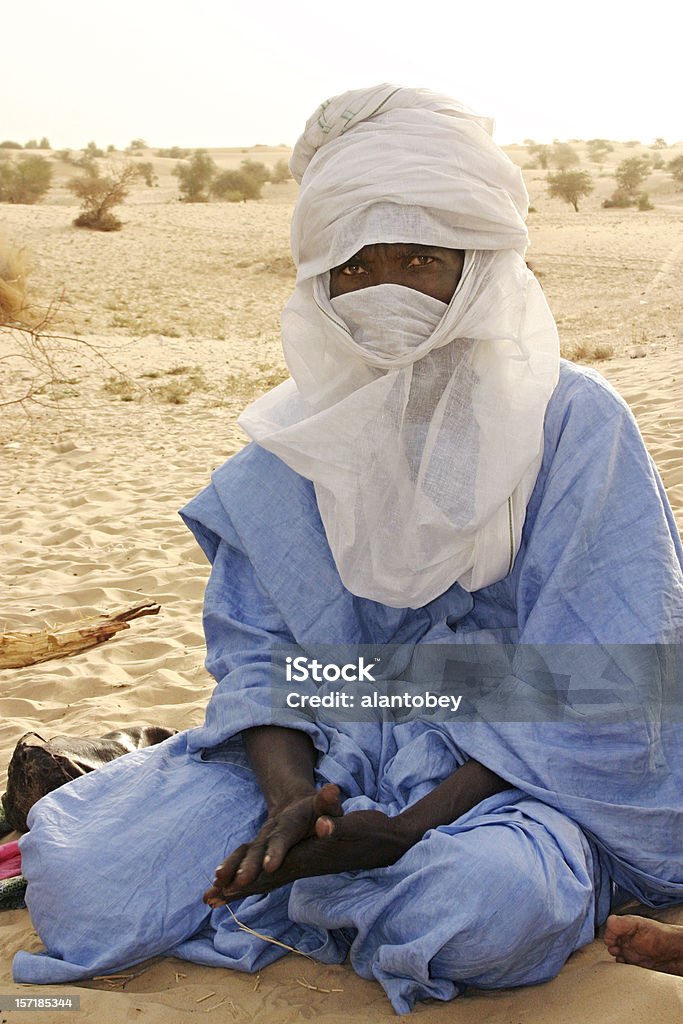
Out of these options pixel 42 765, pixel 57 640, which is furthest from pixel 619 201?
pixel 42 765

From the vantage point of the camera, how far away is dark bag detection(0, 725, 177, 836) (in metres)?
2.77

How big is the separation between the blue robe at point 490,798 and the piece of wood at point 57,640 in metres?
1.81

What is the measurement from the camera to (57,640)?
420 centimetres

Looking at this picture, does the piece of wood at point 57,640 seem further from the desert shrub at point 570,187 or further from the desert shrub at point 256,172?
the desert shrub at point 256,172

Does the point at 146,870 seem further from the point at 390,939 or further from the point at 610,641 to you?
the point at 610,641

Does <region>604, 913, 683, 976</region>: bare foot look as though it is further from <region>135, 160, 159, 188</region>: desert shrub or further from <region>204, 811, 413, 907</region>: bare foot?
<region>135, 160, 159, 188</region>: desert shrub

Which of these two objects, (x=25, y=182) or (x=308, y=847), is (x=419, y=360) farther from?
(x=25, y=182)

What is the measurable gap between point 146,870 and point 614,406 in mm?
1392

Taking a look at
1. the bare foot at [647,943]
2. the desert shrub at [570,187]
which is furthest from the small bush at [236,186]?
the bare foot at [647,943]

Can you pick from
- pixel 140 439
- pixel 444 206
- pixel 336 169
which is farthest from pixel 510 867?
pixel 140 439

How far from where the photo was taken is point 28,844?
7.62ft

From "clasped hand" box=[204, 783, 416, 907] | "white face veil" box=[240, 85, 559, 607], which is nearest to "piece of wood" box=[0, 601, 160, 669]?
"white face veil" box=[240, 85, 559, 607]

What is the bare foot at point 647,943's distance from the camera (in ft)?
6.59

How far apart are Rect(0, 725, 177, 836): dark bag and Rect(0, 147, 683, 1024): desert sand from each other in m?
0.34
